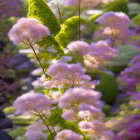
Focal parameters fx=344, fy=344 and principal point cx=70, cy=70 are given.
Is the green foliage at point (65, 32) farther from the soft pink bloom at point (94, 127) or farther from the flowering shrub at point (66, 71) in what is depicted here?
the soft pink bloom at point (94, 127)

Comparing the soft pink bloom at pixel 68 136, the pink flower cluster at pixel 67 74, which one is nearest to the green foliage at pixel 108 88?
the pink flower cluster at pixel 67 74

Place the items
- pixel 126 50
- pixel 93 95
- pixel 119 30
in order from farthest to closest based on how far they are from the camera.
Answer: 1. pixel 126 50
2. pixel 119 30
3. pixel 93 95

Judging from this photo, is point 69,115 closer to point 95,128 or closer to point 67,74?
point 95,128

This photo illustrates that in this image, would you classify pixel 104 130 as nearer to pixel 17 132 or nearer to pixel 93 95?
pixel 93 95

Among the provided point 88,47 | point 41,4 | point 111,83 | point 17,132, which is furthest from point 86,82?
point 111,83

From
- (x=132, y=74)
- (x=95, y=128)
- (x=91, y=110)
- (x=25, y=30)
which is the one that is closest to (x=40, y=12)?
(x=25, y=30)

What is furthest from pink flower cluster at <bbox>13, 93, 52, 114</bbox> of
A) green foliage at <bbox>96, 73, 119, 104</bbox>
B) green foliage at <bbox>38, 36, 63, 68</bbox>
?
green foliage at <bbox>96, 73, 119, 104</bbox>
